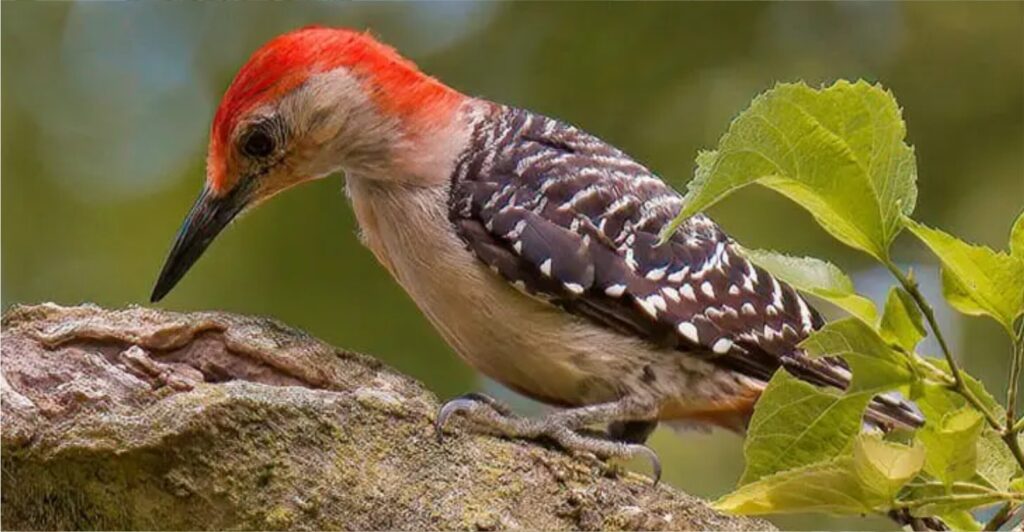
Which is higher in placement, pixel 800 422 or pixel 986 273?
pixel 986 273

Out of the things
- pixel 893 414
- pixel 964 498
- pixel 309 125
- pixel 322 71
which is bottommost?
pixel 893 414

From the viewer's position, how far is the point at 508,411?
299 centimetres

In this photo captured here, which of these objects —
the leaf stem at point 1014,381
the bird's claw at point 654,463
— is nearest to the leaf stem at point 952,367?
the leaf stem at point 1014,381

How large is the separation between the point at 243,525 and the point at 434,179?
1.60 metres

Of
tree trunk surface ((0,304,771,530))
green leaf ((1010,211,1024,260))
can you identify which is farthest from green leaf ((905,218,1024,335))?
tree trunk surface ((0,304,771,530))

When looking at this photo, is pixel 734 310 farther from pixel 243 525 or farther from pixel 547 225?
pixel 243 525

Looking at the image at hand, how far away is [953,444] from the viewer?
208 centimetres

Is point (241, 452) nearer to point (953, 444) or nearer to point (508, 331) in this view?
point (953, 444)

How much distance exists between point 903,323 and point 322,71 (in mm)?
2090

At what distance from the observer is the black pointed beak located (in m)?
3.83

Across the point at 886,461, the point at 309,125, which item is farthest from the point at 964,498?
the point at 309,125

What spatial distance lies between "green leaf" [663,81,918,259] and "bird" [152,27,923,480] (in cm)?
130

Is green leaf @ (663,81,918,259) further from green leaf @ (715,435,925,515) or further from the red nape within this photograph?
the red nape

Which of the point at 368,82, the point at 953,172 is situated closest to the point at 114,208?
the point at 368,82
